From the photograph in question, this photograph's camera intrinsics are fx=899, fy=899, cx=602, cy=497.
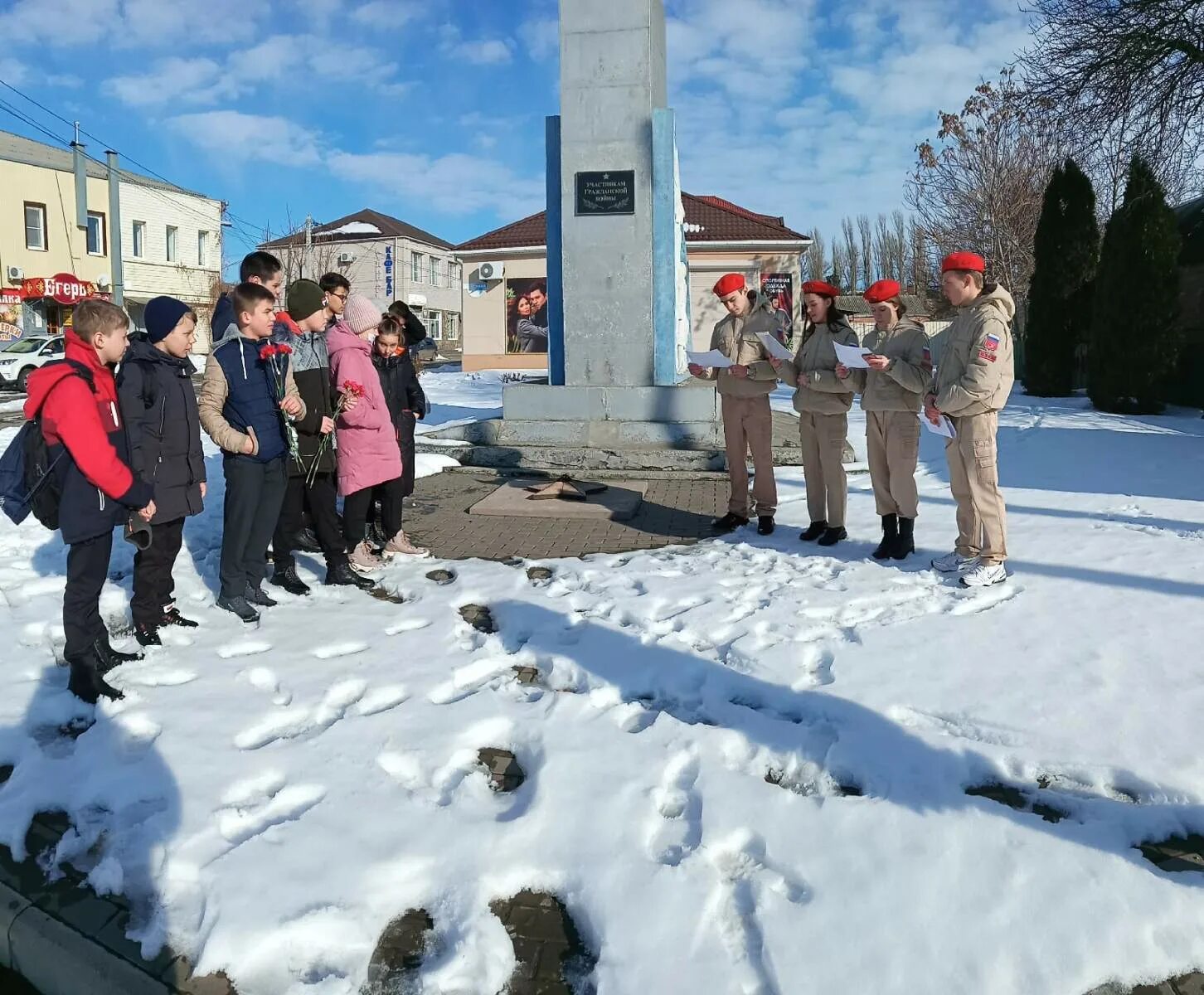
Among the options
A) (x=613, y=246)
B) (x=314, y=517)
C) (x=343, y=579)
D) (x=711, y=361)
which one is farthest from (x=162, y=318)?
(x=613, y=246)

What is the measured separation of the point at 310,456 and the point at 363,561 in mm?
834

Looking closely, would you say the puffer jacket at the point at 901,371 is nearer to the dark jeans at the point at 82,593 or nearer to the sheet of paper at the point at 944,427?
the sheet of paper at the point at 944,427

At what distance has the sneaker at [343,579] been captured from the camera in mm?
5234

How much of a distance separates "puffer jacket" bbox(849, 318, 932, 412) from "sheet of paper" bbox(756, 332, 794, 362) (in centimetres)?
58

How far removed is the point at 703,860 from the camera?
2611mm

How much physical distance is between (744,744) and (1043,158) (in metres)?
27.4

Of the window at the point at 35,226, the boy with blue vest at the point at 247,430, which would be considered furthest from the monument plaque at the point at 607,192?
the window at the point at 35,226

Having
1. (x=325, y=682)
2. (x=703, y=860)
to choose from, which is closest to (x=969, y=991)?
(x=703, y=860)

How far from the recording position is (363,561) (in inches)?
219

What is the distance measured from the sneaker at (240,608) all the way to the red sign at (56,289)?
107 feet

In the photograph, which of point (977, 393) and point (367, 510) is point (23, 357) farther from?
point (977, 393)

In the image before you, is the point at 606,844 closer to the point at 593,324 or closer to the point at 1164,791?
the point at 1164,791

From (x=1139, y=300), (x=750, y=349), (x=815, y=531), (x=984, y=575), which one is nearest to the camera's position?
(x=984, y=575)

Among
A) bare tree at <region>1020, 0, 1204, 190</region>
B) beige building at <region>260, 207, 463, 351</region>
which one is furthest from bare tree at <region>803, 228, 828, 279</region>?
bare tree at <region>1020, 0, 1204, 190</region>
